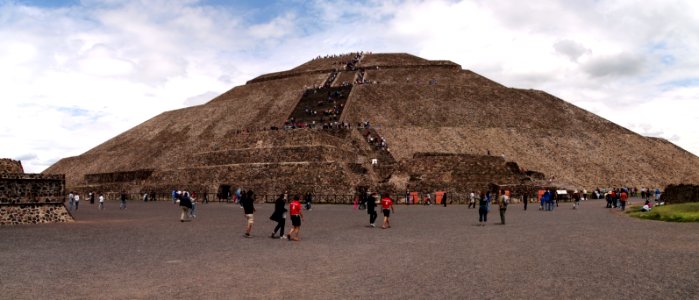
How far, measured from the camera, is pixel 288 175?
47.6 metres

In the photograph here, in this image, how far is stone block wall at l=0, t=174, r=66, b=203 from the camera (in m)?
25.5

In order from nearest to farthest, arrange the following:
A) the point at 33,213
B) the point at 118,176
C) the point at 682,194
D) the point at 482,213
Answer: the point at 482,213
the point at 33,213
the point at 682,194
the point at 118,176

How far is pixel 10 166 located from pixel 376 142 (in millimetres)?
39726

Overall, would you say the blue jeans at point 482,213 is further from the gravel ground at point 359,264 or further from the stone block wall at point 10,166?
the stone block wall at point 10,166

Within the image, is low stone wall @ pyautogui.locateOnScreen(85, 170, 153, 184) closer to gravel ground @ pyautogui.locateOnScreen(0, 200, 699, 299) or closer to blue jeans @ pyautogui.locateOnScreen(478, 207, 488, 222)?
gravel ground @ pyautogui.locateOnScreen(0, 200, 699, 299)

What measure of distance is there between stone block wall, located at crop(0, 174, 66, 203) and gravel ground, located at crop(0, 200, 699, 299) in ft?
17.3

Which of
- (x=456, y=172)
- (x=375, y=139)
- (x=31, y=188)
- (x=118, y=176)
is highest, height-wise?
(x=375, y=139)

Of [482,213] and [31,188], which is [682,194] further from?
[31,188]

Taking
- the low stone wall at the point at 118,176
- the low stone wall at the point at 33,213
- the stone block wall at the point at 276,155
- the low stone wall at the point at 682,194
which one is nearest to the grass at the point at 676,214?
the low stone wall at the point at 682,194

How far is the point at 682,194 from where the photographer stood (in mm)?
32531

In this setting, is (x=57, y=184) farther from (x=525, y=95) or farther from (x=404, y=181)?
(x=525, y=95)

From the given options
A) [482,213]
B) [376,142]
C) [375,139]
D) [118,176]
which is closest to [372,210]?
[482,213]

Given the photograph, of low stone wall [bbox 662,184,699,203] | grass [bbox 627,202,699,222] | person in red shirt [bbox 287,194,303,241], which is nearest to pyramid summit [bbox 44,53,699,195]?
low stone wall [bbox 662,184,699,203]

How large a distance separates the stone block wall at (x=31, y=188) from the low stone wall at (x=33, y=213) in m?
0.23
